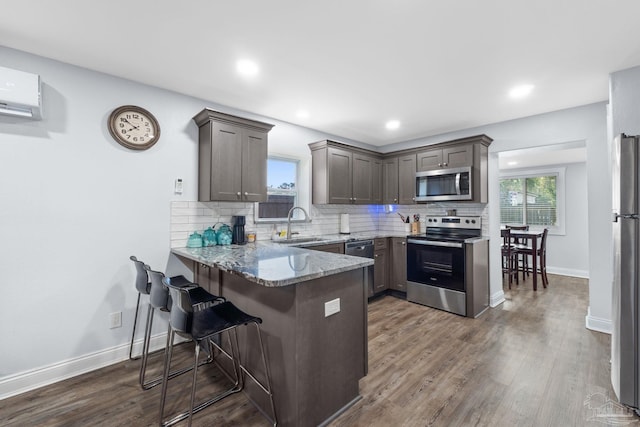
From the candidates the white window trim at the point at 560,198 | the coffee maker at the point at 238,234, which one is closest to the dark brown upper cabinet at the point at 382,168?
the coffee maker at the point at 238,234

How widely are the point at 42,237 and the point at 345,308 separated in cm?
244

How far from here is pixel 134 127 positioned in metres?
2.74

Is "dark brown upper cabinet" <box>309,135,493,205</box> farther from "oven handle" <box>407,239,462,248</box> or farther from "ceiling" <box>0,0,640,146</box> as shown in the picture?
"ceiling" <box>0,0,640,146</box>

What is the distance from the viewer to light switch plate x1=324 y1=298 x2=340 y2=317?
72.3 inches

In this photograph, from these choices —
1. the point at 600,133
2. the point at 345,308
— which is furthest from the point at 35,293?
the point at 600,133

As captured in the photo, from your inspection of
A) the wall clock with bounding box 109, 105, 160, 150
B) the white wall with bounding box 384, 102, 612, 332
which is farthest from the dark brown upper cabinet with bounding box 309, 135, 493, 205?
the wall clock with bounding box 109, 105, 160, 150

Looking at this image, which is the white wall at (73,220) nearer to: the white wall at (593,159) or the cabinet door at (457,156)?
the cabinet door at (457,156)

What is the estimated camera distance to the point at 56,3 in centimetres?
176

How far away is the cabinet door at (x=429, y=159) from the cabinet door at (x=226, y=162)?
9.18ft

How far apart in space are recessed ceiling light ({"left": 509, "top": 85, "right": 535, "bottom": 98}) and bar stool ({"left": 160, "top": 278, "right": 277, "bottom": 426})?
3226mm

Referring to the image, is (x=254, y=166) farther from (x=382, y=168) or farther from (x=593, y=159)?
(x=593, y=159)

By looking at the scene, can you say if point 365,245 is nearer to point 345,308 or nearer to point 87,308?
point 345,308

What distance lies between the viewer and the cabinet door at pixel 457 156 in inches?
157

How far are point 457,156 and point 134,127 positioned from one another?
393 centimetres
